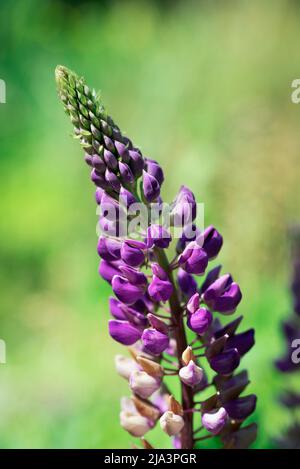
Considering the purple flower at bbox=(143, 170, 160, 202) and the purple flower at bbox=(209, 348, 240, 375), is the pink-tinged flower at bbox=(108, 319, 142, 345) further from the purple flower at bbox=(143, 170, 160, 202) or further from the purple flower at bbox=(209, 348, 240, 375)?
the purple flower at bbox=(143, 170, 160, 202)

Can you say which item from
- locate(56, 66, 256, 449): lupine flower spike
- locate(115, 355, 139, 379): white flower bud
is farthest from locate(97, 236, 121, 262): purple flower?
locate(115, 355, 139, 379): white flower bud

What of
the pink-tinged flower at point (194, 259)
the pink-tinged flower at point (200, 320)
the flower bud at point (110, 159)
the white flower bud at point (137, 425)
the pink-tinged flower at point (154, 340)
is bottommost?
the white flower bud at point (137, 425)

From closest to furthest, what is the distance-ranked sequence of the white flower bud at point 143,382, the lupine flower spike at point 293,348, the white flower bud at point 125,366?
the white flower bud at point 143,382, the white flower bud at point 125,366, the lupine flower spike at point 293,348

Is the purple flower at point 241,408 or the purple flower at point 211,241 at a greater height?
the purple flower at point 211,241

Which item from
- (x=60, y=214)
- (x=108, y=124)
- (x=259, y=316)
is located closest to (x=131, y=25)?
(x=60, y=214)

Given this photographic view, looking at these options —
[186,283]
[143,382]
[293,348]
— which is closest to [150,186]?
[186,283]

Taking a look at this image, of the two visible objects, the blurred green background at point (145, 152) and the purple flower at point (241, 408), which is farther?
the blurred green background at point (145, 152)

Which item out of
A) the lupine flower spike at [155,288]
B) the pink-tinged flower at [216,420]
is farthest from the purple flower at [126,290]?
the pink-tinged flower at [216,420]

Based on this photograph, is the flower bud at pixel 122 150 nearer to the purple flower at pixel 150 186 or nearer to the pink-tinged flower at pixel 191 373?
the purple flower at pixel 150 186

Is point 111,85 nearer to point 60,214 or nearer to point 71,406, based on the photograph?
point 60,214
